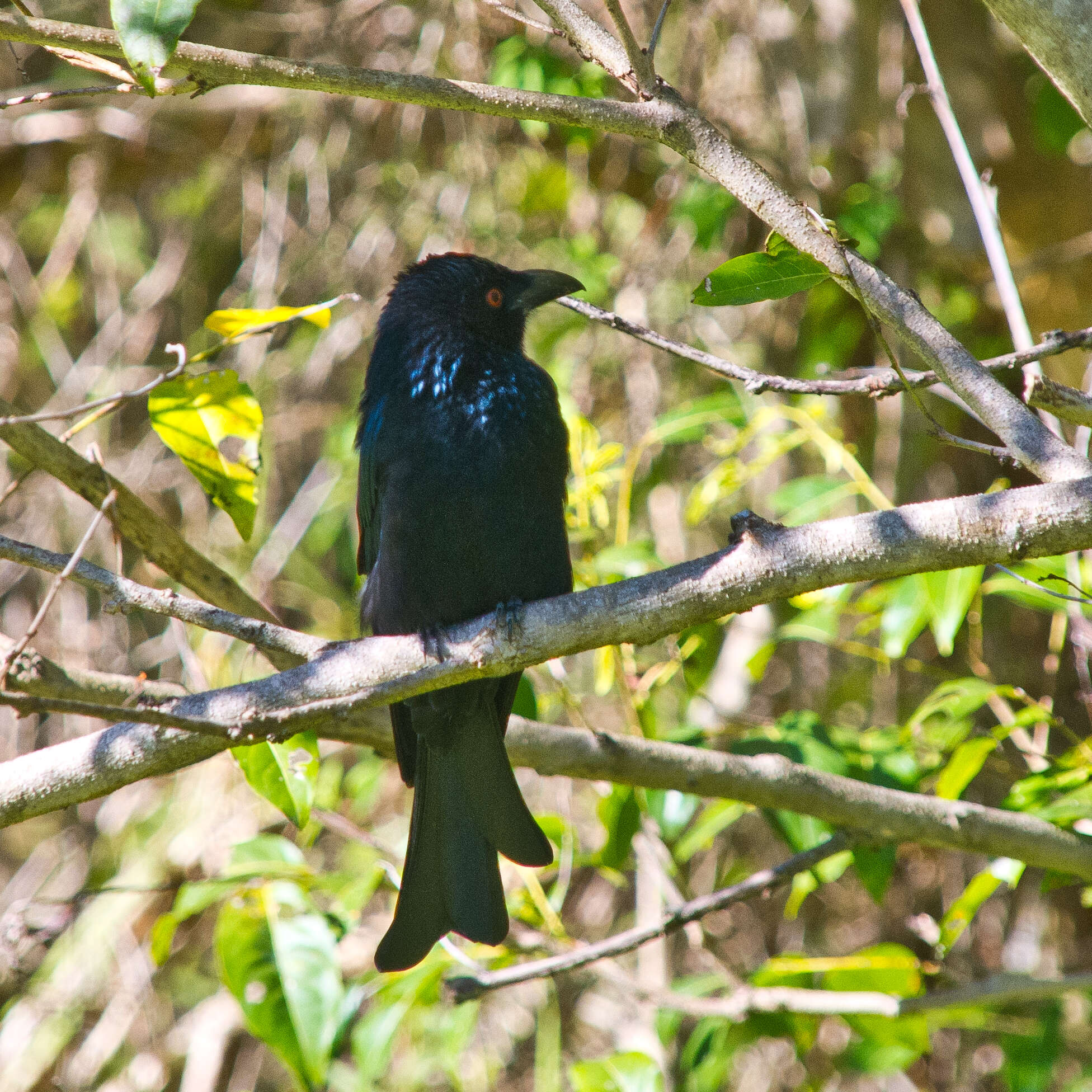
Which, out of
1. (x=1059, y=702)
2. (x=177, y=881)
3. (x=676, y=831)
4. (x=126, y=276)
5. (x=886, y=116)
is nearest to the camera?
(x=676, y=831)

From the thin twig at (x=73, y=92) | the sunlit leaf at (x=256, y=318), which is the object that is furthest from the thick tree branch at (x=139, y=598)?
the thin twig at (x=73, y=92)

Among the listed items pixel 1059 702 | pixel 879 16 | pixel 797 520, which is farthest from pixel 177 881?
pixel 879 16

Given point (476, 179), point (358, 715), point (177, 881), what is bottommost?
point (177, 881)

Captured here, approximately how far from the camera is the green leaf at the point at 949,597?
2.52 metres

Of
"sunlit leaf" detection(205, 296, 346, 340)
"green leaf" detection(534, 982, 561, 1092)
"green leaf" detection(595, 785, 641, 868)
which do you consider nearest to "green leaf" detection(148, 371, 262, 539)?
"sunlit leaf" detection(205, 296, 346, 340)

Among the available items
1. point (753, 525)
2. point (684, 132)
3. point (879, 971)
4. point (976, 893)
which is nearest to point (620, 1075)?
point (879, 971)

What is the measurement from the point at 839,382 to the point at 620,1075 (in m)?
1.72

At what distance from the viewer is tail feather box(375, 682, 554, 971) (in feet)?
9.35

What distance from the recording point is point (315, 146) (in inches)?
205

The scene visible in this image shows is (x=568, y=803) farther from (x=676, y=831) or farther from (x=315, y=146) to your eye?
(x=315, y=146)

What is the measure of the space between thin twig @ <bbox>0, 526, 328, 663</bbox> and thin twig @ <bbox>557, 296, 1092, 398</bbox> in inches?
37.4

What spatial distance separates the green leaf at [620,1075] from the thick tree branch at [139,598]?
136 centimetres

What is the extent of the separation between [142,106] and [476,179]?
1.90 meters

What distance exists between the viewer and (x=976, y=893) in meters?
2.69
